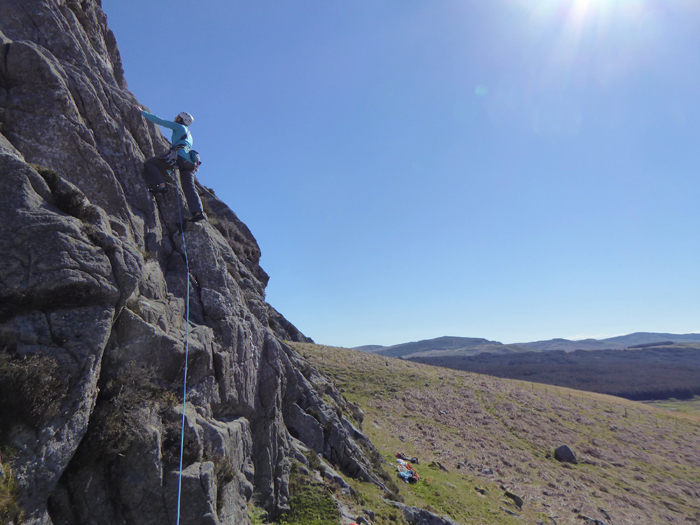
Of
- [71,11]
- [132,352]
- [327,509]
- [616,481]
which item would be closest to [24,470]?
[132,352]

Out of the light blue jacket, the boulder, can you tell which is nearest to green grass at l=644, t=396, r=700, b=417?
the boulder

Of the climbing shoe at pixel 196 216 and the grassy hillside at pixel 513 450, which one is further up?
the climbing shoe at pixel 196 216

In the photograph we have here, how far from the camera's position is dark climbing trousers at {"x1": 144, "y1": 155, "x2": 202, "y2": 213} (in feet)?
43.4

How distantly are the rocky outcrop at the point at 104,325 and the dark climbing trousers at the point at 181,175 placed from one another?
370mm

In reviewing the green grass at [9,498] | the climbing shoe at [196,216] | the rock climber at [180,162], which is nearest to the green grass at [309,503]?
the green grass at [9,498]

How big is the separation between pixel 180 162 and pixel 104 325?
9231mm

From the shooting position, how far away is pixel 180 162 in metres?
14.4

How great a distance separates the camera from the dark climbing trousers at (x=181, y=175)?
1323cm

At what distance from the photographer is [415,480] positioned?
73.2ft

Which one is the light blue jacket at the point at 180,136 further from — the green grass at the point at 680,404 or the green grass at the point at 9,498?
the green grass at the point at 680,404

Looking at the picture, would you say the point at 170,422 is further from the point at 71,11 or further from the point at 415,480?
the point at 415,480

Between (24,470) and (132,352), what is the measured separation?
9.38ft

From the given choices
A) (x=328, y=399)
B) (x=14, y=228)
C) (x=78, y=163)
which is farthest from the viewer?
(x=328, y=399)

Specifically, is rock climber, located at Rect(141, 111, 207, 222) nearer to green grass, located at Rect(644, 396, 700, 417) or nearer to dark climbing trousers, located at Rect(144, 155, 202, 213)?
dark climbing trousers, located at Rect(144, 155, 202, 213)
